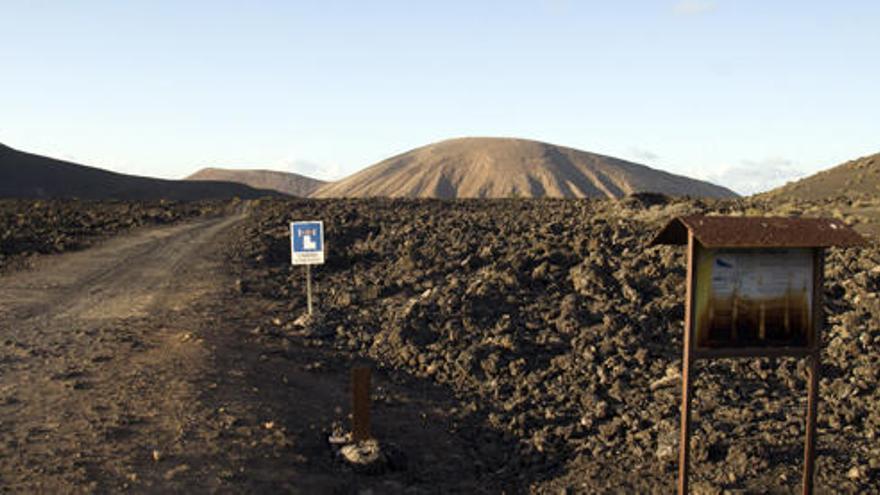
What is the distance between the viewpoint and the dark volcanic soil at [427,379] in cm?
782

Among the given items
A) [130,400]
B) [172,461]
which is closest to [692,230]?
[172,461]

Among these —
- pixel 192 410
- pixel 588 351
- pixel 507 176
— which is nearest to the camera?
pixel 192 410

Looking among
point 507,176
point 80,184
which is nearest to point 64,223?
point 80,184

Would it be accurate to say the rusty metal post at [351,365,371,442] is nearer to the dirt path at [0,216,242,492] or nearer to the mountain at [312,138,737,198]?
the dirt path at [0,216,242,492]

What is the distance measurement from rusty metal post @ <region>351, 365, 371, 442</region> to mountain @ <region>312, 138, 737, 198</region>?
89.7 meters

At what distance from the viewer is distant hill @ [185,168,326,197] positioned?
181250mm

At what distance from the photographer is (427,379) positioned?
1119 cm

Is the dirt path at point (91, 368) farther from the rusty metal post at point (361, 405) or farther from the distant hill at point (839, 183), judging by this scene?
the distant hill at point (839, 183)

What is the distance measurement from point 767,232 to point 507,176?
102m

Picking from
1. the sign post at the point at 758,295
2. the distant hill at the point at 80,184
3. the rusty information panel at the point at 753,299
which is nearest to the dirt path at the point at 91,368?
the sign post at the point at 758,295

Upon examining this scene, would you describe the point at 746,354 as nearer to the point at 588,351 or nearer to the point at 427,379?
the point at 588,351

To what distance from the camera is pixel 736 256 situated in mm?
6922

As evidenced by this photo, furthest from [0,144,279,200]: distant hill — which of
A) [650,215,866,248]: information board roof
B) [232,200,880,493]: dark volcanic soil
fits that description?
[650,215,866,248]: information board roof

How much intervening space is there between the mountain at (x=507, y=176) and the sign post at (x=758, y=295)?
91118mm
